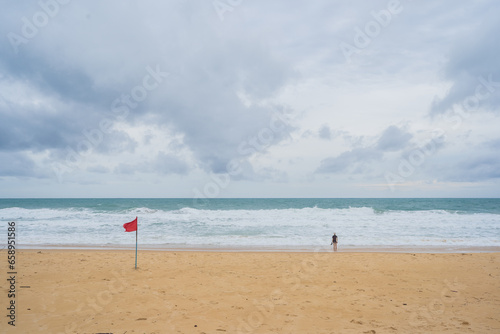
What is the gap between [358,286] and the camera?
9461mm

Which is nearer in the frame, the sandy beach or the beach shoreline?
the sandy beach

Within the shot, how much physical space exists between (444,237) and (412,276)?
45.4 ft

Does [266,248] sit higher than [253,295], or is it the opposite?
[253,295]

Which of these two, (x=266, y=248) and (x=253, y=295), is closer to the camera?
(x=253, y=295)

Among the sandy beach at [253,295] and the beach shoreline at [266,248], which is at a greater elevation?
the sandy beach at [253,295]

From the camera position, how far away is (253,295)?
28.0 feet

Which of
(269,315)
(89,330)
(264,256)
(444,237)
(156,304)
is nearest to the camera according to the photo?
(89,330)

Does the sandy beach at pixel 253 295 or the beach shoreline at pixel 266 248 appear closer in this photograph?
the sandy beach at pixel 253 295

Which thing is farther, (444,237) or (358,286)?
(444,237)

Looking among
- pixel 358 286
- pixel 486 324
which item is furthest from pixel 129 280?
pixel 486 324

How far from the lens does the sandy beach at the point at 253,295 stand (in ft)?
21.5

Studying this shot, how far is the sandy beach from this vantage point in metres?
6.56

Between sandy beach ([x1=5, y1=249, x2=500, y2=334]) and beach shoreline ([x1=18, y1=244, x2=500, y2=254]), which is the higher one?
sandy beach ([x1=5, y1=249, x2=500, y2=334])

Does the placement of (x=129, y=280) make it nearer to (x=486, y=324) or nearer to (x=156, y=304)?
(x=156, y=304)
